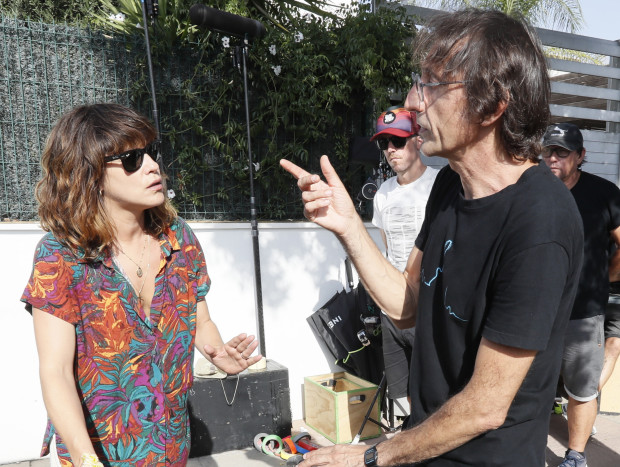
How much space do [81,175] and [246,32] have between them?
9.25 ft

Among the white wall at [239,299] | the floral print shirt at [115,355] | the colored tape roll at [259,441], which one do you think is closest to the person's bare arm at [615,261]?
the white wall at [239,299]

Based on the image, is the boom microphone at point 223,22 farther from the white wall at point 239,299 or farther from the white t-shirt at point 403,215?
the white t-shirt at point 403,215

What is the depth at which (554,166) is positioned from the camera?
3.41 meters

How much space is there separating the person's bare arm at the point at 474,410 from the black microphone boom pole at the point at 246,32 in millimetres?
3046

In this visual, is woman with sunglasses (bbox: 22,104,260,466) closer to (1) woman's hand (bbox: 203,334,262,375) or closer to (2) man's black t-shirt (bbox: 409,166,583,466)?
(1) woman's hand (bbox: 203,334,262,375)

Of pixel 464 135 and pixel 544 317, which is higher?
pixel 464 135

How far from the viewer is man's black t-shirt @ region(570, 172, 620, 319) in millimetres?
3281

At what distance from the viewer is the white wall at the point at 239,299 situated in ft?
11.8

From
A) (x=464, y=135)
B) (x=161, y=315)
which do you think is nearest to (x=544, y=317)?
(x=464, y=135)

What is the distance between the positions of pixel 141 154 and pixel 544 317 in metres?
1.51

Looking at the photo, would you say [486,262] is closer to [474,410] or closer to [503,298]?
[503,298]

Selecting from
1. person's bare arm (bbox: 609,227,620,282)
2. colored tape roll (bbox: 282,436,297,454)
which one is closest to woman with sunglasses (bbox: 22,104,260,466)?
colored tape roll (bbox: 282,436,297,454)

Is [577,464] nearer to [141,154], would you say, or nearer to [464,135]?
[464,135]

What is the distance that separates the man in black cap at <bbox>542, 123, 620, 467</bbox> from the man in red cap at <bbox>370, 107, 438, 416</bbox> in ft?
3.11
